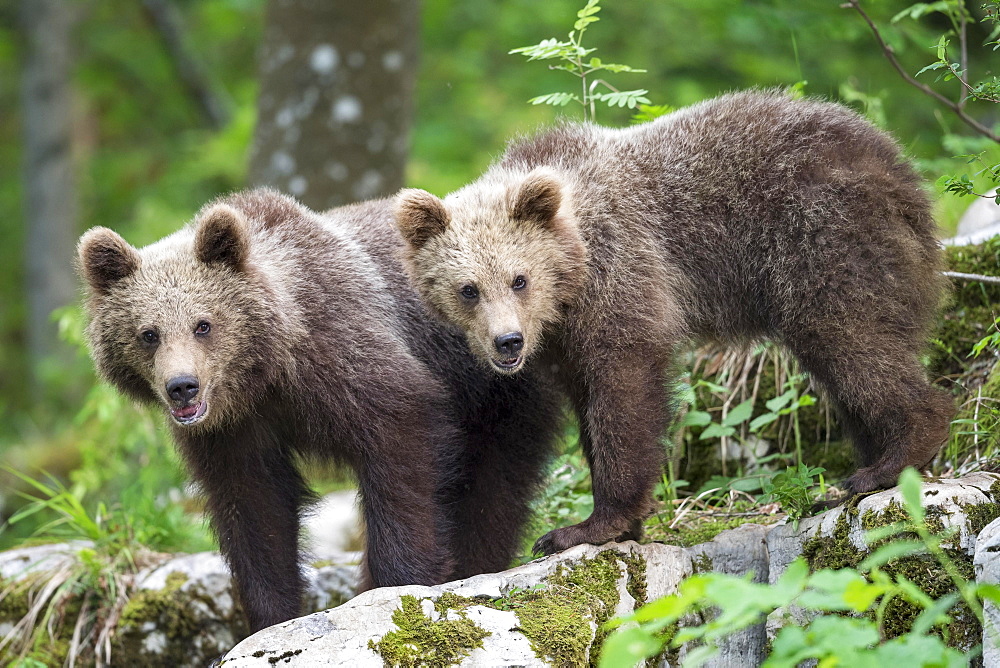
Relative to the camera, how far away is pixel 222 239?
4.89 metres

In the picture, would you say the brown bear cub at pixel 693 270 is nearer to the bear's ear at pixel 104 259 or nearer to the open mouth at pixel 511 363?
the open mouth at pixel 511 363

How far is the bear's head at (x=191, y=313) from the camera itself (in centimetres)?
474

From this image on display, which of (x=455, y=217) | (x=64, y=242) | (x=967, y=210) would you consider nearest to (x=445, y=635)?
(x=455, y=217)

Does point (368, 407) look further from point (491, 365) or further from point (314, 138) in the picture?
point (314, 138)

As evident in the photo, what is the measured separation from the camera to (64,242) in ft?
55.0

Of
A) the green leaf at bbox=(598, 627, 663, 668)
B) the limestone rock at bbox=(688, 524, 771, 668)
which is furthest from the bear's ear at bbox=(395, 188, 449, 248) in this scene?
the green leaf at bbox=(598, 627, 663, 668)

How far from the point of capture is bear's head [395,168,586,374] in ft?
16.0

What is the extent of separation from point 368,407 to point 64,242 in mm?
13582

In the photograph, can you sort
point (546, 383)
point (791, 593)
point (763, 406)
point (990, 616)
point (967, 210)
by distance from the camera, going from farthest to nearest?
point (967, 210)
point (763, 406)
point (546, 383)
point (990, 616)
point (791, 593)

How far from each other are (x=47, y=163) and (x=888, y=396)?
14.9 meters

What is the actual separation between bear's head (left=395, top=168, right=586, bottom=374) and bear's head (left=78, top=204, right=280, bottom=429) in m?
0.80

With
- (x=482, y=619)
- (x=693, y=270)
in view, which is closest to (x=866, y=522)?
(x=693, y=270)

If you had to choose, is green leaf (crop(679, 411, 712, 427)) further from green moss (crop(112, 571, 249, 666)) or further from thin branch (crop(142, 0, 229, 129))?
thin branch (crop(142, 0, 229, 129))

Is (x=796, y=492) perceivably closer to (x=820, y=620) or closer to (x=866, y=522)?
(x=866, y=522)
